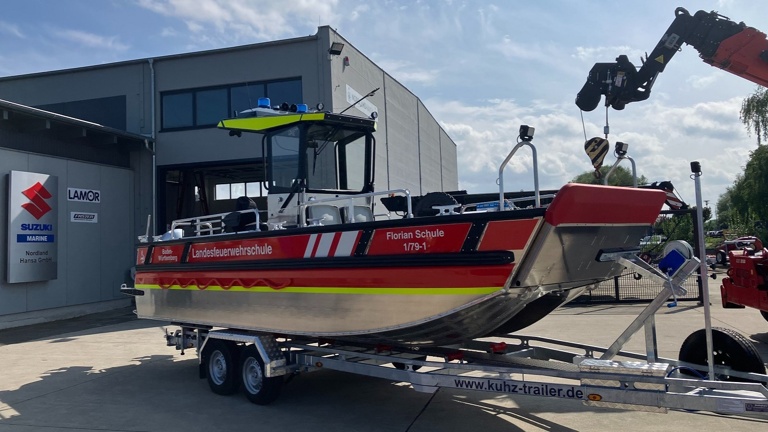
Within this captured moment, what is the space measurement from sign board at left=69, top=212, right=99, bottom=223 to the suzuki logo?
2.64 ft

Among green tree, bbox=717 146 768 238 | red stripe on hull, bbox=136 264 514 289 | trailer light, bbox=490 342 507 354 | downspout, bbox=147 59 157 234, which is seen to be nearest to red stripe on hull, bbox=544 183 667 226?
red stripe on hull, bbox=136 264 514 289

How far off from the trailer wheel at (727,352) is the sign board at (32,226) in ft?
44.3

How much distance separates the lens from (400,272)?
4.82 meters

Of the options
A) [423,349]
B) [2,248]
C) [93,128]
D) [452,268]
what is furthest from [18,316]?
[452,268]

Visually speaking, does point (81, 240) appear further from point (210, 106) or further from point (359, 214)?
point (359, 214)

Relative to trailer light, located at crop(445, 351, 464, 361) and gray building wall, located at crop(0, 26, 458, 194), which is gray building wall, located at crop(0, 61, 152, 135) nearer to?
gray building wall, located at crop(0, 26, 458, 194)

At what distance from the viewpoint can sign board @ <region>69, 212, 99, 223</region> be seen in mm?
15227

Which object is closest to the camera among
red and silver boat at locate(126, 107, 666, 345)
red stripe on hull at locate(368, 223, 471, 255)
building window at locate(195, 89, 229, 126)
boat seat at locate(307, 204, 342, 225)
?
red and silver boat at locate(126, 107, 666, 345)

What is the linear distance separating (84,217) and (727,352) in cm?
1495

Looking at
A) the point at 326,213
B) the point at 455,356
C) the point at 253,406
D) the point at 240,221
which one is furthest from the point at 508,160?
the point at 253,406

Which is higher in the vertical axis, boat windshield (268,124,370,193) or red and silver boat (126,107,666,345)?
boat windshield (268,124,370,193)

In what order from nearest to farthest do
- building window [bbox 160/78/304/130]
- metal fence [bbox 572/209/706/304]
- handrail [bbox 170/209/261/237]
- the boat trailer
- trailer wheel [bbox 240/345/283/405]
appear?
the boat trailer
trailer wheel [bbox 240/345/283/405]
handrail [bbox 170/209/261/237]
metal fence [bbox 572/209/706/304]
building window [bbox 160/78/304/130]

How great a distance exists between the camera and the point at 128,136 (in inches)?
630

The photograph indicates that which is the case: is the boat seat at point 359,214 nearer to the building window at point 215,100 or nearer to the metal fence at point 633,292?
the metal fence at point 633,292
